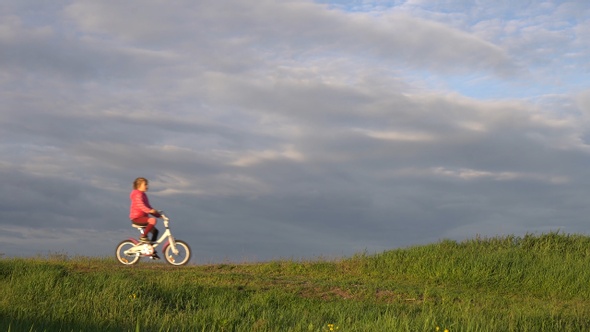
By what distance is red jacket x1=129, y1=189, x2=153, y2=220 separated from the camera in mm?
17891

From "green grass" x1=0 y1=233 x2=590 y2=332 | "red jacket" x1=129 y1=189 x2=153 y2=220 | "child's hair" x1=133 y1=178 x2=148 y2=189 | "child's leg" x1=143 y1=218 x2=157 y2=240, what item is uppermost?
"child's hair" x1=133 y1=178 x2=148 y2=189

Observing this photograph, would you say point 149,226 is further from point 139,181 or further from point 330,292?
point 330,292

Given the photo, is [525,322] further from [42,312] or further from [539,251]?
[539,251]

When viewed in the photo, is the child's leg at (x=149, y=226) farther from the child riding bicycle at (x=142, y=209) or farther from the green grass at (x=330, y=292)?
the green grass at (x=330, y=292)

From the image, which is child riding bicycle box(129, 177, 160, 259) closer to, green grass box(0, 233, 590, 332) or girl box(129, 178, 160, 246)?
girl box(129, 178, 160, 246)

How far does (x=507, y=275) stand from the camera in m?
17.7

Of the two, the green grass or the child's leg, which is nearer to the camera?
the green grass

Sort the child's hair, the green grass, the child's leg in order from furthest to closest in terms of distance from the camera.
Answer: the child's leg, the child's hair, the green grass

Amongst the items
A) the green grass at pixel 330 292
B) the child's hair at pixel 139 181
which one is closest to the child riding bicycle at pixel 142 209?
the child's hair at pixel 139 181

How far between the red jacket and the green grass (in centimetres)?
156

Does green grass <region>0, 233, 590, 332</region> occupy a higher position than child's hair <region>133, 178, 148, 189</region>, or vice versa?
child's hair <region>133, 178, 148, 189</region>

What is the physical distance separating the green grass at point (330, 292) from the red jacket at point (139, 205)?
1565 mm

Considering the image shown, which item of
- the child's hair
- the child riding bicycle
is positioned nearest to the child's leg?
the child riding bicycle

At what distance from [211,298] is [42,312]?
11.8ft
